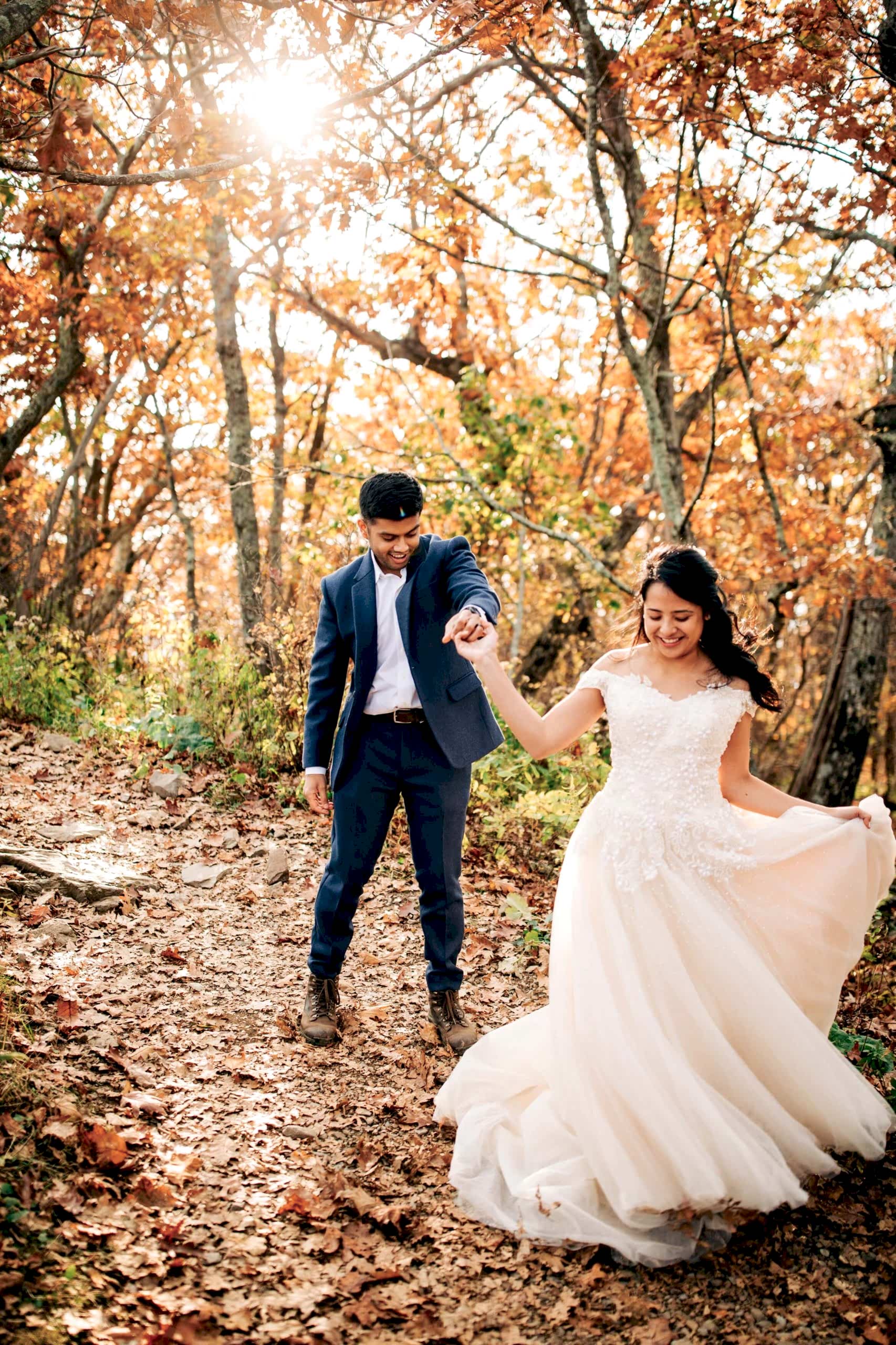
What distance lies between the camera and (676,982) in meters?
2.93

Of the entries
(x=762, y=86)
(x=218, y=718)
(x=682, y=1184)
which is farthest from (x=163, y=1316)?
(x=762, y=86)

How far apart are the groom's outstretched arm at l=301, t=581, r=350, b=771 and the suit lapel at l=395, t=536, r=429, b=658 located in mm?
324

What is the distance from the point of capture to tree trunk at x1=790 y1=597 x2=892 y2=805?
28.7ft

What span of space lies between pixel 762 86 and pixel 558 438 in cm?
512

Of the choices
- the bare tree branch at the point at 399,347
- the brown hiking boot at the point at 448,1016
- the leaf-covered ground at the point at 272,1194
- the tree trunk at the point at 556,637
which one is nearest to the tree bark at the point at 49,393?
the bare tree branch at the point at 399,347

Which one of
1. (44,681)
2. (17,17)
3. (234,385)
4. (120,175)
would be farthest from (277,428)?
(17,17)

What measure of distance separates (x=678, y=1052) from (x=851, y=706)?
6726mm

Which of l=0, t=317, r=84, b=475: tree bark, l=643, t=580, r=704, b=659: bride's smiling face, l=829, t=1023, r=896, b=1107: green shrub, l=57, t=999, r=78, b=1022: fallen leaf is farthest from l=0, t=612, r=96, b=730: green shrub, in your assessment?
l=829, t=1023, r=896, b=1107: green shrub

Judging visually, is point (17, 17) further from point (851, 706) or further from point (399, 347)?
point (399, 347)

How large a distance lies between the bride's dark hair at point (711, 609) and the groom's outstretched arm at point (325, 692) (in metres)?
1.25

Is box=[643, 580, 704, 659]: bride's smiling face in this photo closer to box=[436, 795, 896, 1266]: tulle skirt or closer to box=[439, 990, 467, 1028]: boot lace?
box=[436, 795, 896, 1266]: tulle skirt

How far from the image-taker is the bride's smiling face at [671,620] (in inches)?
128

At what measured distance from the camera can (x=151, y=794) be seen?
6625mm

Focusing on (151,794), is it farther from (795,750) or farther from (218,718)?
(795,750)
